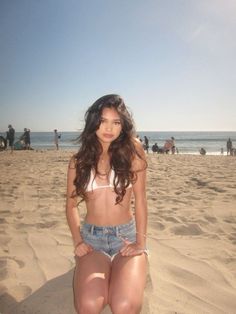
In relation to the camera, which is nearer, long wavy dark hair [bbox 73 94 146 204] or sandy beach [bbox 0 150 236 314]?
sandy beach [bbox 0 150 236 314]

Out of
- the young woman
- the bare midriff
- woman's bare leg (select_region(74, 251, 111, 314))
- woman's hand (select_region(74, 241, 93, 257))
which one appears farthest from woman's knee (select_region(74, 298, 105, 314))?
the bare midriff

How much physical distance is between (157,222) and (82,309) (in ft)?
8.65

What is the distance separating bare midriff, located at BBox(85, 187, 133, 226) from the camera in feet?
8.74

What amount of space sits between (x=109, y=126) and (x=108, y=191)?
624 millimetres

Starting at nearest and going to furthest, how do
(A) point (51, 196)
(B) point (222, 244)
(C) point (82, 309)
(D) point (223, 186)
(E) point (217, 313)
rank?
(C) point (82, 309), (E) point (217, 313), (B) point (222, 244), (A) point (51, 196), (D) point (223, 186)

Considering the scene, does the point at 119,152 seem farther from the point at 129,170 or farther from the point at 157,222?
the point at 157,222

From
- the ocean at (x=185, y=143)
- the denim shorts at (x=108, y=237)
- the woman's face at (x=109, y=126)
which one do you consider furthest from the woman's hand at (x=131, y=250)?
the ocean at (x=185, y=143)

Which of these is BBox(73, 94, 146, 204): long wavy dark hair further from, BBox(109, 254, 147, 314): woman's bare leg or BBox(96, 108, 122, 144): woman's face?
BBox(109, 254, 147, 314): woman's bare leg

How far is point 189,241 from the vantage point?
3779 mm

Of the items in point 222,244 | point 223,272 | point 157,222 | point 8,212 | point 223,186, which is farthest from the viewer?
point 223,186

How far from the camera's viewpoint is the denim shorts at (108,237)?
8.31ft

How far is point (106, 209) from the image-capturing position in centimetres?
268

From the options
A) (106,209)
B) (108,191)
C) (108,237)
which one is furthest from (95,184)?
(108,237)

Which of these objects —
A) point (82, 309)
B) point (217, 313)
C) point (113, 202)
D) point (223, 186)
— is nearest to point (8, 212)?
point (113, 202)
